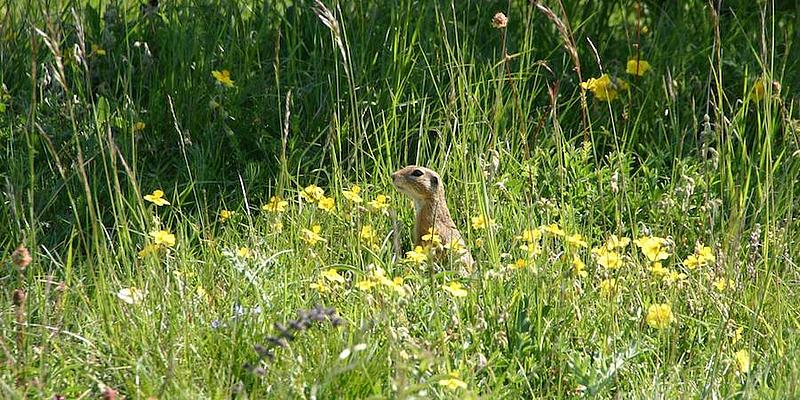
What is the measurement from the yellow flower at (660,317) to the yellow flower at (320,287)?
3.21 ft

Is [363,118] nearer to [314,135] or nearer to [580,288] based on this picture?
[314,135]

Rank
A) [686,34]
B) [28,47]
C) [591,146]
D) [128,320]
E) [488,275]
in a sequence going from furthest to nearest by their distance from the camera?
[686,34] → [28,47] → [591,146] → [488,275] → [128,320]

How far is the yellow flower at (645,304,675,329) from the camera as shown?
381cm

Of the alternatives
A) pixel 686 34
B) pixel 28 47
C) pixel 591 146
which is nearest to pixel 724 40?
pixel 686 34

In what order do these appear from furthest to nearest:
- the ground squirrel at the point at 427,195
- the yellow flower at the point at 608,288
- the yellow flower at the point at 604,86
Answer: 1. the yellow flower at the point at 604,86
2. the ground squirrel at the point at 427,195
3. the yellow flower at the point at 608,288

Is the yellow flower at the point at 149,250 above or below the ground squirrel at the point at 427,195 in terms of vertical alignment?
above

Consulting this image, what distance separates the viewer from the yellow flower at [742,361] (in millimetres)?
3732

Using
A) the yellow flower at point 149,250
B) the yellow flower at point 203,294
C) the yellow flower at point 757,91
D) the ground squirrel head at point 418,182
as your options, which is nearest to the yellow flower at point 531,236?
the ground squirrel head at point 418,182

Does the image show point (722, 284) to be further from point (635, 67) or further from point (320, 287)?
point (635, 67)

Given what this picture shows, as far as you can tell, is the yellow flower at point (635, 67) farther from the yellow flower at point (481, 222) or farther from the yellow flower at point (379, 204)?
the yellow flower at point (481, 222)

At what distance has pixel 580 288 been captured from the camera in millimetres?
4082

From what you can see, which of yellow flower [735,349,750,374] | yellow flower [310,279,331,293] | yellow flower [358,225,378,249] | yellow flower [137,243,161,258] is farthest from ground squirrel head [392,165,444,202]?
yellow flower [735,349,750,374]

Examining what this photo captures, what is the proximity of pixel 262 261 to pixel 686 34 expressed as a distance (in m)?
2.91

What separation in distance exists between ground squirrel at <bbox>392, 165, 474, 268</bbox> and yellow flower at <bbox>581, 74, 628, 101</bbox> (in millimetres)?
693
